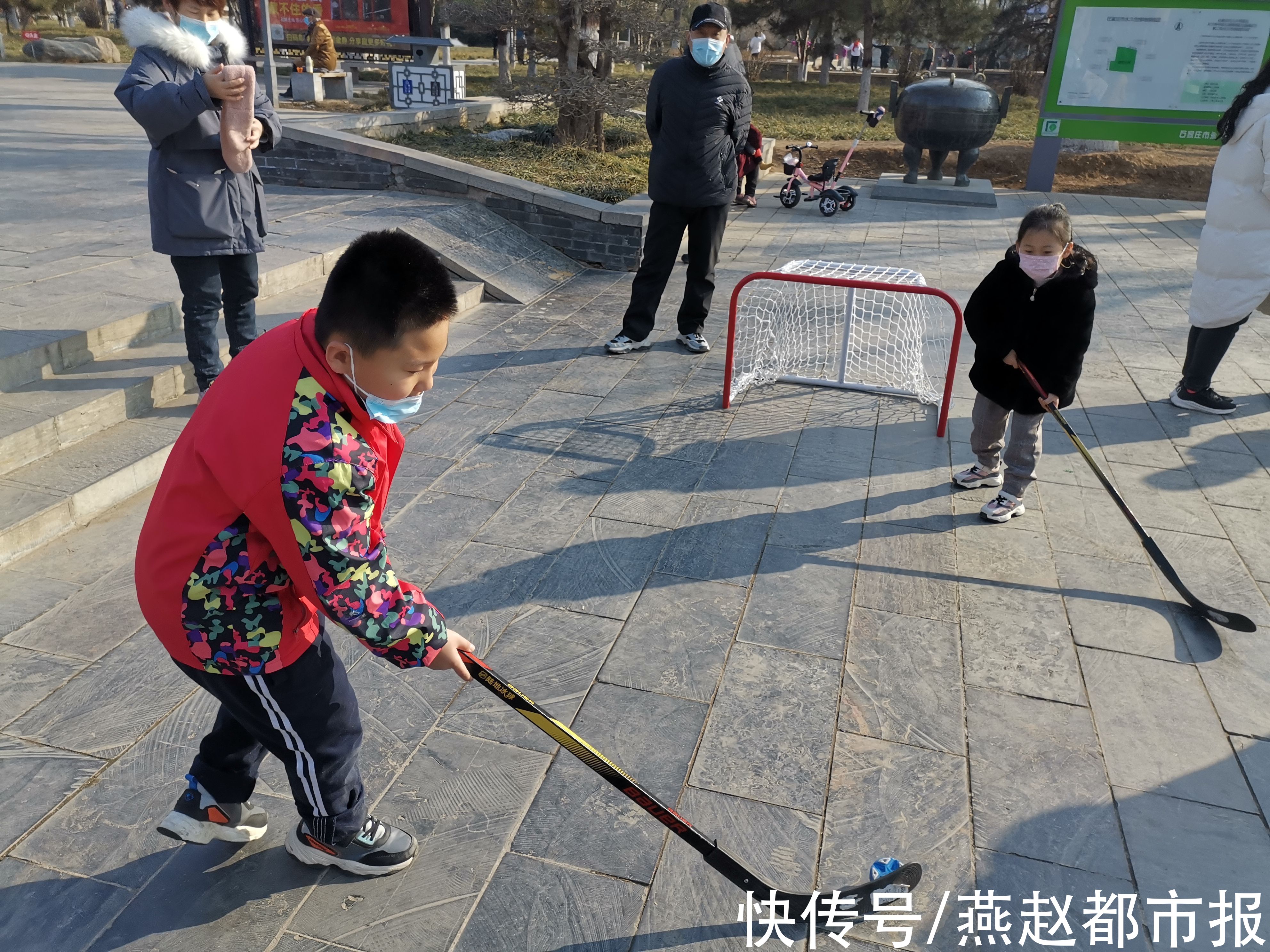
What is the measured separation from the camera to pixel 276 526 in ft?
5.74

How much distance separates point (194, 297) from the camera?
14.5 feet

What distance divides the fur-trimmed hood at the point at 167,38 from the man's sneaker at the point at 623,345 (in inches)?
112

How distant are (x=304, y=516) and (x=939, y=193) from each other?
12.3 metres

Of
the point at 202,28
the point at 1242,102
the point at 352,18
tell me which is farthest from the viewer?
the point at 352,18

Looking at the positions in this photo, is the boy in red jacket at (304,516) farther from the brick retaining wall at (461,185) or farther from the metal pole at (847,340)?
the brick retaining wall at (461,185)

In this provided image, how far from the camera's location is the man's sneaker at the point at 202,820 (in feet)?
7.46

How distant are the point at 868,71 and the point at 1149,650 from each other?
83.5 ft

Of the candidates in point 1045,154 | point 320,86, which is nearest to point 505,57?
point 320,86

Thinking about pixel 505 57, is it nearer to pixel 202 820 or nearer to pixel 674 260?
pixel 674 260

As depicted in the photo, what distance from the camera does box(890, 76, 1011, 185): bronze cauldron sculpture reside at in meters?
12.1

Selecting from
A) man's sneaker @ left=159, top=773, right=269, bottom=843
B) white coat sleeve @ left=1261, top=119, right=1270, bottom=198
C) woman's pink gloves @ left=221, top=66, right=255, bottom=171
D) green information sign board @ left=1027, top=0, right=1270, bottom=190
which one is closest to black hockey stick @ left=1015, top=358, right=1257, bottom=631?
white coat sleeve @ left=1261, top=119, right=1270, bottom=198

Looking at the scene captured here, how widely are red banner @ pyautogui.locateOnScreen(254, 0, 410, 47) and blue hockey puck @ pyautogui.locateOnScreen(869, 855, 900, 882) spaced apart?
23902 millimetres

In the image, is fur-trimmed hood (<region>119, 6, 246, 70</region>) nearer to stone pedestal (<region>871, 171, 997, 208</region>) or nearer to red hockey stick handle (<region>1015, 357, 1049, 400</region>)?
red hockey stick handle (<region>1015, 357, 1049, 400</region>)

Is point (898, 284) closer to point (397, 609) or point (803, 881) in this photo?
point (803, 881)
